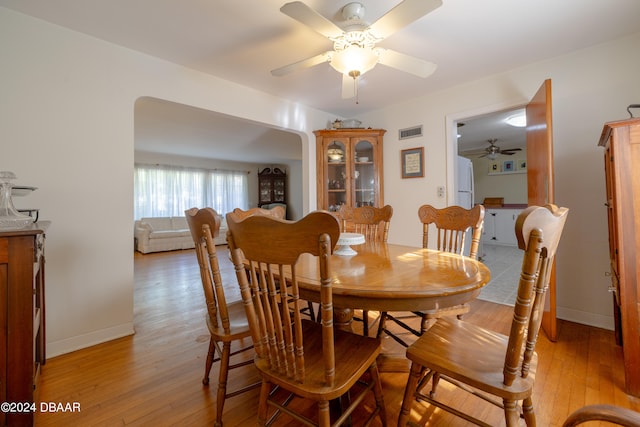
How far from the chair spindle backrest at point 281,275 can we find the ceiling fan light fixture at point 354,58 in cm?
128

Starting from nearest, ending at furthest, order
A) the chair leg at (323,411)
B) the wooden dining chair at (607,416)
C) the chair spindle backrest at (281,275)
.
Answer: the wooden dining chair at (607,416), the chair spindle backrest at (281,275), the chair leg at (323,411)

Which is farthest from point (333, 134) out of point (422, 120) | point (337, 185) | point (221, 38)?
point (221, 38)

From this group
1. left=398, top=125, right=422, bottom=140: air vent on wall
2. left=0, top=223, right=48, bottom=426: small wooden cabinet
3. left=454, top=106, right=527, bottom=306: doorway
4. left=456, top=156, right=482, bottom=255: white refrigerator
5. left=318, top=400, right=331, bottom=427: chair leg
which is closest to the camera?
left=318, top=400, right=331, bottom=427: chair leg

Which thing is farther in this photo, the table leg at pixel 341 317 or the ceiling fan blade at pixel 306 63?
the ceiling fan blade at pixel 306 63

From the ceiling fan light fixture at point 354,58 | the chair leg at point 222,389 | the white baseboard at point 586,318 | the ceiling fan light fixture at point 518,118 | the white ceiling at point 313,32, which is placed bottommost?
the white baseboard at point 586,318

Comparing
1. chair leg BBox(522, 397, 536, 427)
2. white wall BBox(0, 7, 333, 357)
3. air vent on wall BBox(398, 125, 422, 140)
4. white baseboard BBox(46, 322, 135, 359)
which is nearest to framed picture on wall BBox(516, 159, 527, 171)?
air vent on wall BBox(398, 125, 422, 140)

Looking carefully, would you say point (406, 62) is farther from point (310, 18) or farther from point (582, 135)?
point (582, 135)

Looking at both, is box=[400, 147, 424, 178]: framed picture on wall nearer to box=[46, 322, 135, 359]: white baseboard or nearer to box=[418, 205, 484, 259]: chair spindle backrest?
box=[418, 205, 484, 259]: chair spindle backrest

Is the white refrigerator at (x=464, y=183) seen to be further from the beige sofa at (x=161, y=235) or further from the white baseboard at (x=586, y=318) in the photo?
the beige sofa at (x=161, y=235)

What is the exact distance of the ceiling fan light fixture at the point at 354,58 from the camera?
166 centimetres

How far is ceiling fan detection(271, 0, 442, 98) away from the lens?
1.40m

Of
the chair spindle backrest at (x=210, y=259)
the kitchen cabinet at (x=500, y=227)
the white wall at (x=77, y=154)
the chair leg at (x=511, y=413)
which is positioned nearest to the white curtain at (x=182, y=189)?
the white wall at (x=77, y=154)

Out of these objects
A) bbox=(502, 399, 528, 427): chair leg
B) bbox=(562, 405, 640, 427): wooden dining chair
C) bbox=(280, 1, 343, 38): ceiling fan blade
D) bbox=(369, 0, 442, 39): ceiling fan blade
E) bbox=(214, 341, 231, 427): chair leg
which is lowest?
bbox=(214, 341, 231, 427): chair leg

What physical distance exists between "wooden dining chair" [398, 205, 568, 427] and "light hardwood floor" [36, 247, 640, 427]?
457 mm
